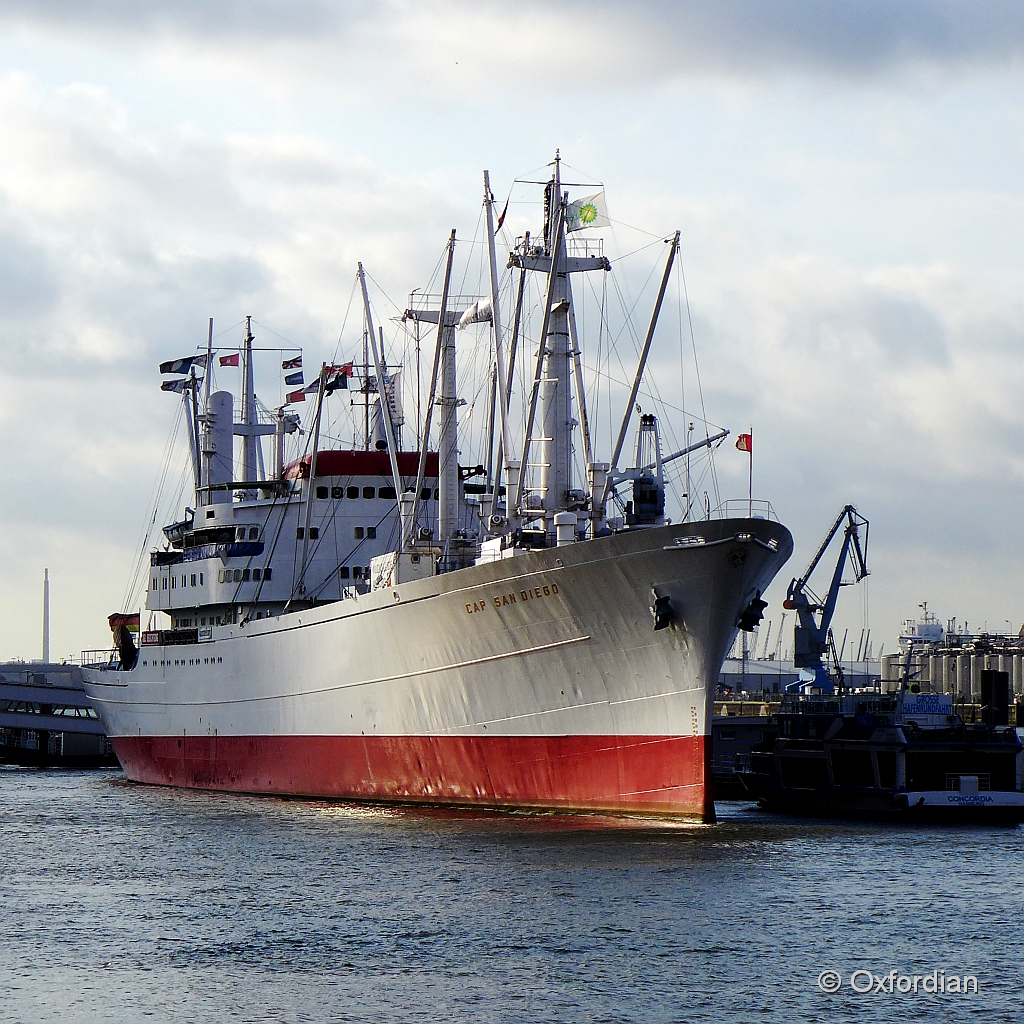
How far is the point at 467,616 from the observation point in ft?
112

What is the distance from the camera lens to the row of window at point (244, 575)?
47.6 m

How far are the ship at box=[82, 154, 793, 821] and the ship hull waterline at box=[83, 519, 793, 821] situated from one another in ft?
0.15

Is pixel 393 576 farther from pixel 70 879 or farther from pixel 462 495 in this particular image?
pixel 70 879

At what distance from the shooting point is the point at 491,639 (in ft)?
111

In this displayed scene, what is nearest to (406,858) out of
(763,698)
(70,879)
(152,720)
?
(70,879)

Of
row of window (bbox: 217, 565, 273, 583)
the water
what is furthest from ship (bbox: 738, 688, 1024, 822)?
row of window (bbox: 217, 565, 273, 583)

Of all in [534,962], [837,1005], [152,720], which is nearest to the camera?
[837,1005]

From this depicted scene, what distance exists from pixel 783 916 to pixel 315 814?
1732 centimetres

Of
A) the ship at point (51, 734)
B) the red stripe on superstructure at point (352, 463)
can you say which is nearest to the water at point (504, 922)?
the red stripe on superstructure at point (352, 463)

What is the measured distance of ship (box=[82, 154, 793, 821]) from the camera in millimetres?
30969

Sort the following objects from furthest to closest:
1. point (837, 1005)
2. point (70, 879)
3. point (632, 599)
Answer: point (632, 599), point (70, 879), point (837, 1005)

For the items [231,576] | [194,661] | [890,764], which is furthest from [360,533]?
[890,764]

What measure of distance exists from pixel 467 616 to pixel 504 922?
493 inches

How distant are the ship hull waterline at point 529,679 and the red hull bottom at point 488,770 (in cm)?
4
